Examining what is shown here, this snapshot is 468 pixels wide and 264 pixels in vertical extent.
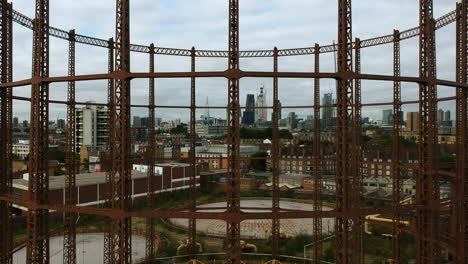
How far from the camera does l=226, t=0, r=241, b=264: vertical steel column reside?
8.12 meters

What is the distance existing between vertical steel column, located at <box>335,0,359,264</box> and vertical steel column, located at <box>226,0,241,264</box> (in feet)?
8.31

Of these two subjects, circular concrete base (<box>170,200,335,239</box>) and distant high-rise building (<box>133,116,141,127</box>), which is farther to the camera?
distant high-rise building (<box>133,116,141,127</box>)

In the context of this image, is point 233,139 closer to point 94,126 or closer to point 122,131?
point 122,131

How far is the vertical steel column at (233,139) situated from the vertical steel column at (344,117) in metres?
2.53

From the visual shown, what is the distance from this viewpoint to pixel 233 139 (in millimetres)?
8375

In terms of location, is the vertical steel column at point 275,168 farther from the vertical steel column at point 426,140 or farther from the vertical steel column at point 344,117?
the vertical steel column at point 344,117

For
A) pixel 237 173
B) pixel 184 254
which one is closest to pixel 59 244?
pixel 184 254

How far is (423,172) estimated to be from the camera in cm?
976

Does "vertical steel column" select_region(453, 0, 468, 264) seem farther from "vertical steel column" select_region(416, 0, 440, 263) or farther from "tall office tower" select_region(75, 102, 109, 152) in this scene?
"tall office tower" select_region(75, 102, 109, 152)

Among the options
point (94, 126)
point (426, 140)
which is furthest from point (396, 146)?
point (94, 126)

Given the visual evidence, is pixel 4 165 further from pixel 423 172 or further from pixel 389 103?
pixel 389 103

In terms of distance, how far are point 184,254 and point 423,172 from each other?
1407 cm

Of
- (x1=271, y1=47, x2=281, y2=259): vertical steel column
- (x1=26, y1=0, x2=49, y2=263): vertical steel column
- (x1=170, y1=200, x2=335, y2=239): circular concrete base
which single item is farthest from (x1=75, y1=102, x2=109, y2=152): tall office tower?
(x1=26, y1=0, x2=49, y2=263): vertical steel column

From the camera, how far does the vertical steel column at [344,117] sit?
325 inches
